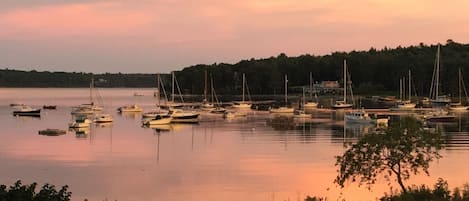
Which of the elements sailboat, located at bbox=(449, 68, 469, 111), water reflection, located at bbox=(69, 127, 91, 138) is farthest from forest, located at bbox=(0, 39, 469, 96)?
water reflection, located at bbox=(69, 127, 91, 138)

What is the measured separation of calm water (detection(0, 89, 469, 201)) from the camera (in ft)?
96.3

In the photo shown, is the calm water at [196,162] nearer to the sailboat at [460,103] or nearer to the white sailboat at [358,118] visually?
the white sailboat at [358,118]

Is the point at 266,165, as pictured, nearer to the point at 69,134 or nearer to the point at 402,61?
the point at 69,134

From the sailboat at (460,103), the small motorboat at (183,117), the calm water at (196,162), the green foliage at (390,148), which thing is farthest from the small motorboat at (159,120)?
the green foliage at (390,148)

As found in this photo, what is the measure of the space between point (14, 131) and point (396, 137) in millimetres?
56996

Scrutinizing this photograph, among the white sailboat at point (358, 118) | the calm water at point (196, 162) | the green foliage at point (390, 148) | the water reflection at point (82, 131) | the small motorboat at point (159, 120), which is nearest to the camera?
the green foliage at point (390, 148)

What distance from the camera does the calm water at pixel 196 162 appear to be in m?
29.3

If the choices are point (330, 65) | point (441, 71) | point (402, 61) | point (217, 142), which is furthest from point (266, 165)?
point (330, 65)

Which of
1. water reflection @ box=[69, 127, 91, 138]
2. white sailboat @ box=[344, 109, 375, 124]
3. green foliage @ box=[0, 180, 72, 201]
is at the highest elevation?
green foliage @ box=[0, 180, 72, 201]

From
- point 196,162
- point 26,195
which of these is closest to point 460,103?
point 196,162

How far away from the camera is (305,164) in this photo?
39.0 metres

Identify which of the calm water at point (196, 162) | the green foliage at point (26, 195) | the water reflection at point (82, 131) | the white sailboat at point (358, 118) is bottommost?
the water reflection at point (82, 131)

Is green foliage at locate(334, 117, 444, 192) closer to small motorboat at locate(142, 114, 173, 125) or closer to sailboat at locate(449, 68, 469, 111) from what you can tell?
small motorboat at locate(142, 114, 173, 125)

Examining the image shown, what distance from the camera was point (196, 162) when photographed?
40.7 m
